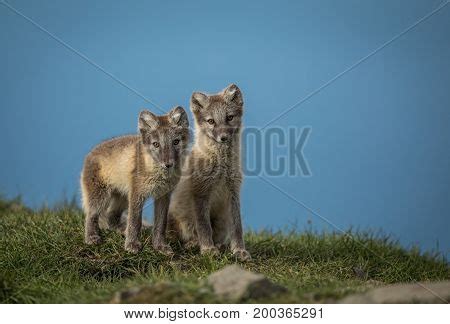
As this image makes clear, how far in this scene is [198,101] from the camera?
21.1 feet

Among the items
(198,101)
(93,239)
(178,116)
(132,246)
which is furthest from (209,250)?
(198,101)

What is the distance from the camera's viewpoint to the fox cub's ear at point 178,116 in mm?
6004

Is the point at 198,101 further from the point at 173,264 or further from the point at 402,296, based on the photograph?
the point at 402,296

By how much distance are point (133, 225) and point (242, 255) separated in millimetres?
1069

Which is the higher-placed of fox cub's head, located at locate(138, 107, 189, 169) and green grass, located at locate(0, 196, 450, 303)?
fox cub's head, located at locate(138, 107, 189, 169)

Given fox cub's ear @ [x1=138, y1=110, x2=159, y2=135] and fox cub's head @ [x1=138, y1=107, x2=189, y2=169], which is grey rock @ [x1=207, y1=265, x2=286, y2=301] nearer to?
fox cub's head @ [x1=138, y1=107, x2=189, y2=169]

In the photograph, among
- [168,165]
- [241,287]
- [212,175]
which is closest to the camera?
[241,287]

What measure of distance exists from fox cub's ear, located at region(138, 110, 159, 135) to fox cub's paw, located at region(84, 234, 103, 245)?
1112 millimetres

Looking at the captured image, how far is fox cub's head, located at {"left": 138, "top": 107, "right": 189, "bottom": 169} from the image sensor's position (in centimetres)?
587

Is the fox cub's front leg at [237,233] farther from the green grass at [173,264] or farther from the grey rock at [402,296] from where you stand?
the grey rock at [402,296]

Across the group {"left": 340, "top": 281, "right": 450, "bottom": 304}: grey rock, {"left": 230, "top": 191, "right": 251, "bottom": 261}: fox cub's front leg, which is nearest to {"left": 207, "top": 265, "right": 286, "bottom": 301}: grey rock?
{"left": 340, "top": 281, "right": 450, "bottom": 304}: grey rock

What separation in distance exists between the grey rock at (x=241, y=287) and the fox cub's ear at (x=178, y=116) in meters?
1.94

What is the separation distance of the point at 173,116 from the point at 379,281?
2.39m
